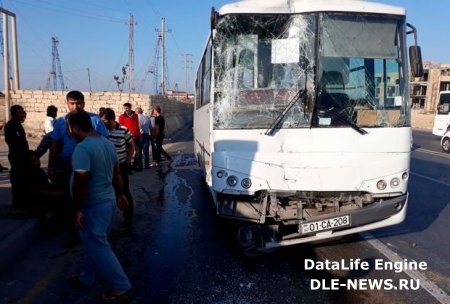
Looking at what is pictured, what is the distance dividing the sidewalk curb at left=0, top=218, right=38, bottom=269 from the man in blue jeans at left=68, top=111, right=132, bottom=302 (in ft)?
5.15

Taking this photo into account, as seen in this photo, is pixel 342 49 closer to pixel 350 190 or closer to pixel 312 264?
pixel 350 190

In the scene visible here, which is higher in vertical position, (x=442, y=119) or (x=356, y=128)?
(x=356, y=128)

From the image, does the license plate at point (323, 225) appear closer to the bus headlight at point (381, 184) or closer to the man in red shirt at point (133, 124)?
the bus headlight at point (381, 184)

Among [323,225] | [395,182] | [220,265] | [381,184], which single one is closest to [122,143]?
[220,265]

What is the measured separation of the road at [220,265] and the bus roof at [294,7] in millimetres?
3013

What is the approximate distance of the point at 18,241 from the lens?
5.04 meters

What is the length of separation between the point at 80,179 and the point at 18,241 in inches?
89.6

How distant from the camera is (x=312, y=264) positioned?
477 centimetres

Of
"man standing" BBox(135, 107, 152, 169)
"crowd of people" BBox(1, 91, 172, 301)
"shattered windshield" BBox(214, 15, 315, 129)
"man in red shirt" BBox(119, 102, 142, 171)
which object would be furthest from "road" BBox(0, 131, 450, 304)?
"man standing" BBox(135, 107, 152, 169)

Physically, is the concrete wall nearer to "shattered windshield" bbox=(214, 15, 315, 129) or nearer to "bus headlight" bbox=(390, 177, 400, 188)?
"shattered windshield" bbox=(214, 15, 315, 129)

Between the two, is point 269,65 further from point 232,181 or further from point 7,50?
point 7,50

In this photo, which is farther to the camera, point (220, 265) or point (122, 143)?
point (122, 143)

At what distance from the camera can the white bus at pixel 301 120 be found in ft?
15.3

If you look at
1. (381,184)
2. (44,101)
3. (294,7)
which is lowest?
(381,184)
